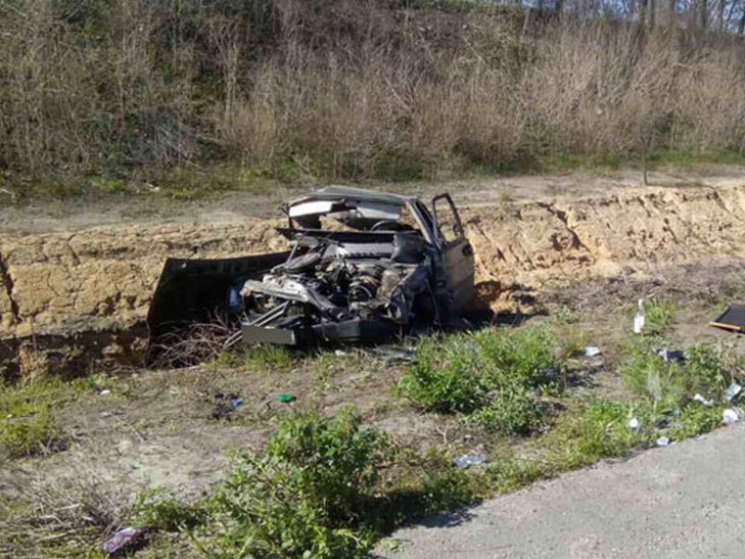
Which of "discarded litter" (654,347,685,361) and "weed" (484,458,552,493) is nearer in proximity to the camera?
"weed" (484,458,552,493)

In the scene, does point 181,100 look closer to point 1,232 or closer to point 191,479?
point 1,232

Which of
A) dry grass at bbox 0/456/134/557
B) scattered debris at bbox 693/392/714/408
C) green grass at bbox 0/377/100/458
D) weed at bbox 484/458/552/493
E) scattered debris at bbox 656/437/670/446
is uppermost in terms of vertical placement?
scattered debris at bbox 693/392/714/408

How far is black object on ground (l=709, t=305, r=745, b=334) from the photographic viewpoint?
1139 cm

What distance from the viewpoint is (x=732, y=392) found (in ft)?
26.9

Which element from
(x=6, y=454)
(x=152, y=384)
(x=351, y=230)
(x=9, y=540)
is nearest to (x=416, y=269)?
(x=351, y=230)

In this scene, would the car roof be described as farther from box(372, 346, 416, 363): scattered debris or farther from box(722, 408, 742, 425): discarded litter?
box(722, 408, 742, 425): discarded litter

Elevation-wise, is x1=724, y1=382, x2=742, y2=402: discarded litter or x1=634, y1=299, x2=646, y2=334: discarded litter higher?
x1=724, y1=382, x2=742, y2=402: discarded litter

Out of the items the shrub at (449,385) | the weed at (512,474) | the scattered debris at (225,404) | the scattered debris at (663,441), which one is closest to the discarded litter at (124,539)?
the weed at (512,474)

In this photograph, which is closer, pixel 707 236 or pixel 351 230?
pixel 351 230

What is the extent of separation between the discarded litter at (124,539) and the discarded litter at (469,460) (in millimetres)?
2386

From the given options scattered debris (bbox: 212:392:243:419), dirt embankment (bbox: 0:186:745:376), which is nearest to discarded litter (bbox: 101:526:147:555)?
scattered debris (bbox: 212:392:243:419)

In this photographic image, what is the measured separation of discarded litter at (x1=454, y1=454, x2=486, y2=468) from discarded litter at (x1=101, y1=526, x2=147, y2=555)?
239 cm

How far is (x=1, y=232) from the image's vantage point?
40.1ft

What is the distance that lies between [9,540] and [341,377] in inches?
172
